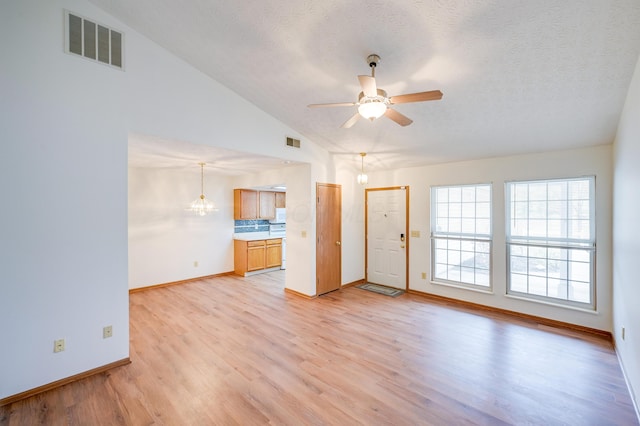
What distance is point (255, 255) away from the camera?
6594mm

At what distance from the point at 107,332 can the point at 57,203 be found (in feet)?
4.37

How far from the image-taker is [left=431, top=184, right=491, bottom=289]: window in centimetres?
456

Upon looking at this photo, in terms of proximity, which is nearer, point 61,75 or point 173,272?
point 61,75

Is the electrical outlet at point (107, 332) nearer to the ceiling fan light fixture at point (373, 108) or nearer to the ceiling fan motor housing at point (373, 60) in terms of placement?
the ceiling fan light fixture at point (373, 108)

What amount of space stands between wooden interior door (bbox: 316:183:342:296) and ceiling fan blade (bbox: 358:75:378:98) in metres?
2.93

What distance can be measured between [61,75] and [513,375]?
5.04 metres

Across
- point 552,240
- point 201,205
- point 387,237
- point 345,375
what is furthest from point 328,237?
point 552,240

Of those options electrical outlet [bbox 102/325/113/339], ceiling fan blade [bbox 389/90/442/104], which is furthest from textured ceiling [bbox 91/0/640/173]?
electrical outlet [bbox 102/325/113/339]

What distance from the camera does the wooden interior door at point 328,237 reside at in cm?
507

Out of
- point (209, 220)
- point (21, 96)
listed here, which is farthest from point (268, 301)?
point (21, 96)

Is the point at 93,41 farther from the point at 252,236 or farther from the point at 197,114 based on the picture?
the point at 252,236

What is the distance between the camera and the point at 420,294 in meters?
5.16

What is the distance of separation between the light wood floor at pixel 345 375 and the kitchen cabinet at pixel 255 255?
7.37 feet

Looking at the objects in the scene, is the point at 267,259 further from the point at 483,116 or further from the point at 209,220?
the point at 483,116
